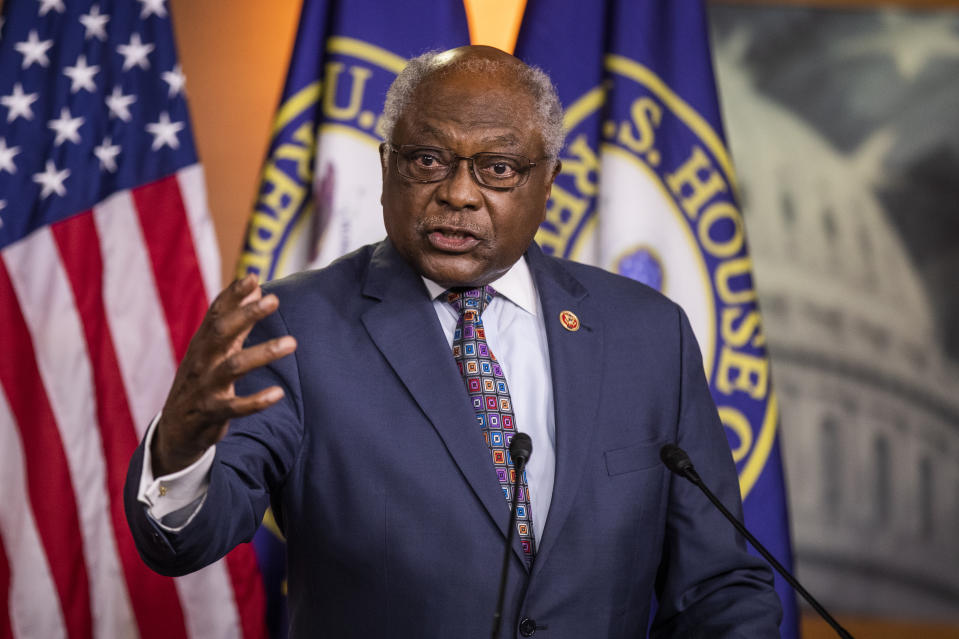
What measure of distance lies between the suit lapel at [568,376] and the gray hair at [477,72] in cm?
26

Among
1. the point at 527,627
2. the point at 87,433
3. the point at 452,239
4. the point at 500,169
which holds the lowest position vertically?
the point at 527,627

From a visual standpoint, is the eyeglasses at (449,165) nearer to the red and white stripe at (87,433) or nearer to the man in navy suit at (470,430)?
the man in navy suit at (470,430)

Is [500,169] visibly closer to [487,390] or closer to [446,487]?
[487,390]

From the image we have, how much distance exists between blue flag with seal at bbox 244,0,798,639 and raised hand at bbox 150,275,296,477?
5.18ft

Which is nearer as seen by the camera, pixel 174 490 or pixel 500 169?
pixel 174 490

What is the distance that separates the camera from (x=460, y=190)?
1.69 meters

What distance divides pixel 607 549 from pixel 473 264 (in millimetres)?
560

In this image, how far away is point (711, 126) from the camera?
287cm

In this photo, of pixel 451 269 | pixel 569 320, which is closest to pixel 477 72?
pixel 451 269

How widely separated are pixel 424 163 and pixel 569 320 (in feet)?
1.31

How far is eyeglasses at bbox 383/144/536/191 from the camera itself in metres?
1.71

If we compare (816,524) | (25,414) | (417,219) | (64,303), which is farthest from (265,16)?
(816,524)

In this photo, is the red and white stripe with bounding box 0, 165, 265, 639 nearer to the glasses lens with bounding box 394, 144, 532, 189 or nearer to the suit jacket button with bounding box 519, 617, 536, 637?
the glasses lens with bounding box 394, 144, 532, 189

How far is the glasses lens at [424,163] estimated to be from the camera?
1.71 m
